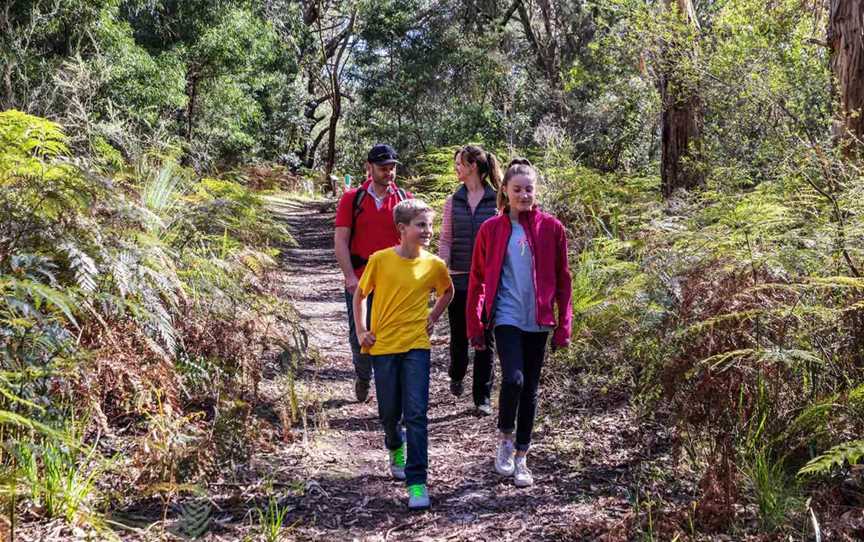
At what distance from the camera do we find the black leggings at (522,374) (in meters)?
4.53

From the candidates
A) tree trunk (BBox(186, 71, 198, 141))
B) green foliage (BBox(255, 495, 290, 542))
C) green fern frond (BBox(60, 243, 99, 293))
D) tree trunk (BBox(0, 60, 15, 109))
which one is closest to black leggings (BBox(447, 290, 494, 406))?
green foliage (BBox(255, 495, 290, 542))

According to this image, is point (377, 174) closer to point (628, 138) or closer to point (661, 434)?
point (661, 434)

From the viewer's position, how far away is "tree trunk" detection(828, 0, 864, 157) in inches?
283

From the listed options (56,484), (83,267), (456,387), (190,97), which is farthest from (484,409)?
(190,97)

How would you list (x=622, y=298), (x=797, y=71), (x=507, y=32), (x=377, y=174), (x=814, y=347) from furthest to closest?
(x=507, y=32)
(x=797, y=71)
(x=622, y=298)
(x=377, y=174)
(x=814, y=347)

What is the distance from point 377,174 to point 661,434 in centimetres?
267

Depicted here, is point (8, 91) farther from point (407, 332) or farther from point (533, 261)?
point (533, 261)

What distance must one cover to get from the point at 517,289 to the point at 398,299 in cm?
72

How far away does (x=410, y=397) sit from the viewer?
170 inches

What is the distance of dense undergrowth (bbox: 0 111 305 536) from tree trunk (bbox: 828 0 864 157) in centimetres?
558

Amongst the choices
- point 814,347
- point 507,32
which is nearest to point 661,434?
point 814,347

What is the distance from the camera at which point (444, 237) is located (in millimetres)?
5957

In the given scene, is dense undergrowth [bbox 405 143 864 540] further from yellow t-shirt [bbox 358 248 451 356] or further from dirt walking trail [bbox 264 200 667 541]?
yellow t-shirt [bbox 358 248 451 356]

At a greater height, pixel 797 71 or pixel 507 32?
pixel 507 32
